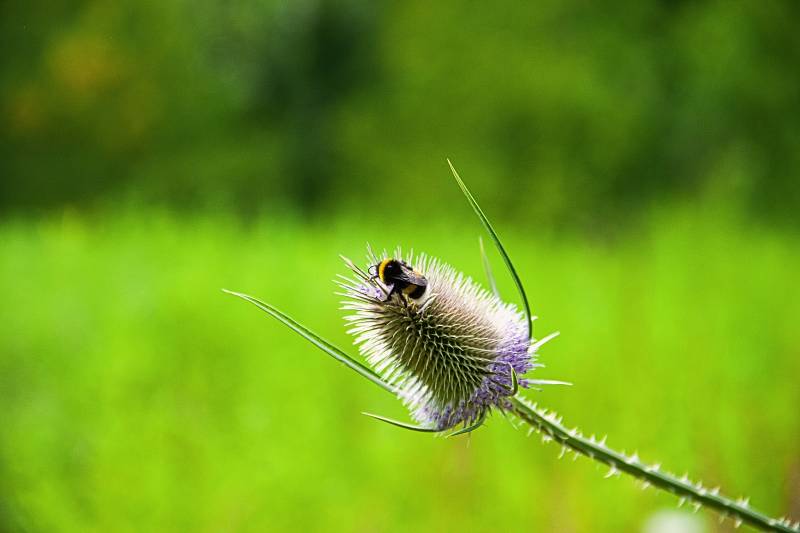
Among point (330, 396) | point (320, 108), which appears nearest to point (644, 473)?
point (330, 396)

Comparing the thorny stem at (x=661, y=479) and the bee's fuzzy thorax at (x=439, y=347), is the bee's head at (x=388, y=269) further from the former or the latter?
the thorny stem at (x=661, y=479)

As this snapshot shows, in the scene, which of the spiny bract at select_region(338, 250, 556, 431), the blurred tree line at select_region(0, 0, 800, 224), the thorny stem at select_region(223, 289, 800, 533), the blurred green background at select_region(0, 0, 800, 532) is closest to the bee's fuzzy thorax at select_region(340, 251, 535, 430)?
the spiny bract at select_region(338, 250, 556, 431)

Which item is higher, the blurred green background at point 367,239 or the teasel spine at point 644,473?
the blurred green background at point 367,239

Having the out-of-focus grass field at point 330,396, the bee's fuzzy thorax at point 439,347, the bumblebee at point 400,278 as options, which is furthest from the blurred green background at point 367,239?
the bumblebee at point 400,278

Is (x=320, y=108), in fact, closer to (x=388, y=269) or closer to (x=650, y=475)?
(x=388, y=269)

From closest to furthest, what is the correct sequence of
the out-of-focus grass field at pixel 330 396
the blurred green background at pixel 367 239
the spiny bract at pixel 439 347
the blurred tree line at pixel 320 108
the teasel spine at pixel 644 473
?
the teasel spine at pixel 644 473 < the spiny bract at pixel 439 347 < the out-of-focus grass field at pixel 330 396 < the blurred green background at pixel 367 239 < the blurred tree line at pixel 320 108

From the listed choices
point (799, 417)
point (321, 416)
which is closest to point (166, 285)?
point (321, 416)
